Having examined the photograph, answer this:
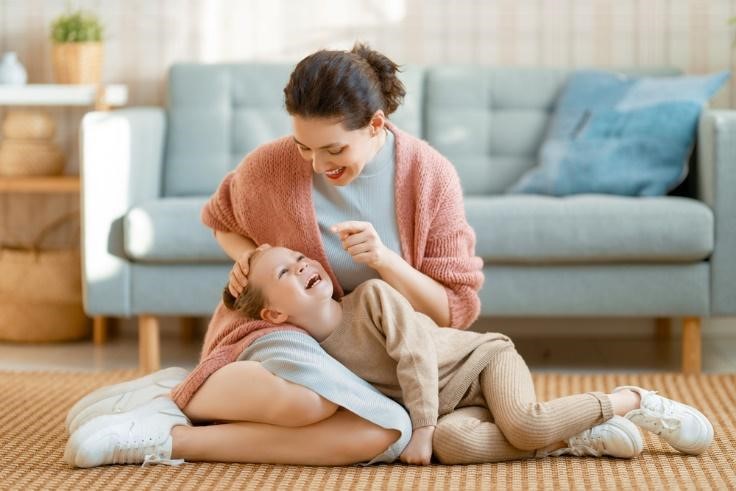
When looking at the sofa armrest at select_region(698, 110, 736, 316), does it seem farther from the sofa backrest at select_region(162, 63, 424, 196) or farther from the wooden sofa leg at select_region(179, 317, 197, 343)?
the wooden sofa leg at select_region(179, 317, 197, 343)

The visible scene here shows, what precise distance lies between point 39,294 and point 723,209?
1911 mm

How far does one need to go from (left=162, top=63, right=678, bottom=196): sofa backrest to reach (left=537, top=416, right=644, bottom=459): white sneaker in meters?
1.55

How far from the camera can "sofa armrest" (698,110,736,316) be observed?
9.56 feet

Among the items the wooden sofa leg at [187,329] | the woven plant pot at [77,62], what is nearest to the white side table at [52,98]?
the woven plant pot at [77,62]

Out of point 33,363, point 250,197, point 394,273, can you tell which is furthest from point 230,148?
point 394,273

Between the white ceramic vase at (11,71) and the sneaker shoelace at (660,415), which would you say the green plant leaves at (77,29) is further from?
the sneaker shoelace at (660,415)

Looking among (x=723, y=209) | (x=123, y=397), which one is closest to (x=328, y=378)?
(x=123, y=397)

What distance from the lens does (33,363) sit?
3.24 m

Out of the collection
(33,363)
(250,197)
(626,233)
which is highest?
(250,197)

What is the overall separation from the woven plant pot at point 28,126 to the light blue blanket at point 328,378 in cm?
188

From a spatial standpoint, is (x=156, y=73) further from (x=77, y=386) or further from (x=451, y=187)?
(x=451, y=187)

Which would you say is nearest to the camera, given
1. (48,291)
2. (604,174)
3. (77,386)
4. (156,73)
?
(77,386)

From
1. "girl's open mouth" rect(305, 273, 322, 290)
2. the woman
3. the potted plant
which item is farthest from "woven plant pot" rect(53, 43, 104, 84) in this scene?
"girl's open mouth" rect(305, 273, 322, 290)

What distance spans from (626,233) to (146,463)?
1.39 metres
